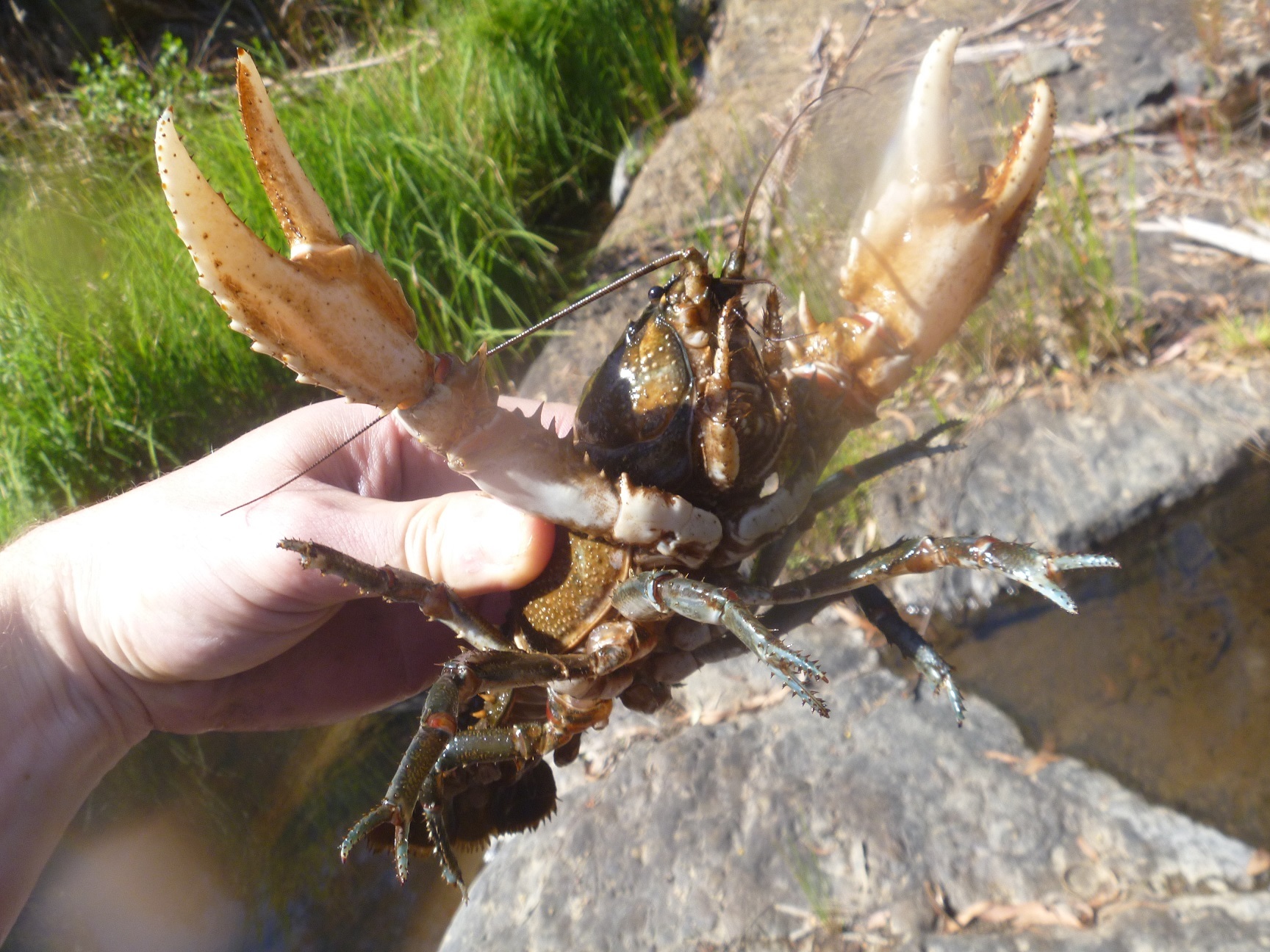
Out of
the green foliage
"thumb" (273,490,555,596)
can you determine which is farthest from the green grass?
"thumb" (273,490,555,596)

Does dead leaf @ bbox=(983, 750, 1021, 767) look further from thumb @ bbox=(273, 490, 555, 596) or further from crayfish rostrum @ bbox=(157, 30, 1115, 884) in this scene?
thumb @ bbox=(273, 490, 555, 596)

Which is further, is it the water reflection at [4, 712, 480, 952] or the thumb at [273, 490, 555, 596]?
the water reflection at [4, 712, 480, 952]

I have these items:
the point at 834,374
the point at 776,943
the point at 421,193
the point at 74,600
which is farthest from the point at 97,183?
the point at 776,943

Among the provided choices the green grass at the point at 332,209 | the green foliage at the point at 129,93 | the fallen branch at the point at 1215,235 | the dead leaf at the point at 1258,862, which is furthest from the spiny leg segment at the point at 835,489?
the green foliage at the point at 129,93

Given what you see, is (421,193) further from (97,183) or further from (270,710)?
(270,710)

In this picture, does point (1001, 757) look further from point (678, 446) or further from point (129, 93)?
point (129, 93)

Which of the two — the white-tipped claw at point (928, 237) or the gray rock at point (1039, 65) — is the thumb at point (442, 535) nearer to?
the white-tipped claw at point (928, 237)
